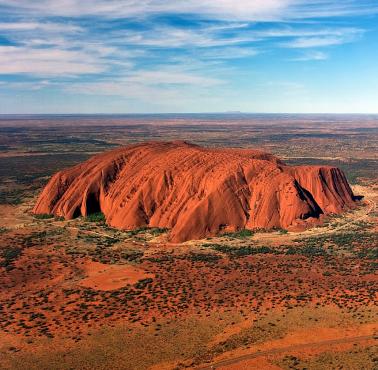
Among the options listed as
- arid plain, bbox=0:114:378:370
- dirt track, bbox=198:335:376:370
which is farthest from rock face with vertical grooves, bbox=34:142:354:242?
A: dirt track, bbox=198:335:376:370

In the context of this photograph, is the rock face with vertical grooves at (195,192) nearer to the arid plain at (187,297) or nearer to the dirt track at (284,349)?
the arid plain at (187,297)

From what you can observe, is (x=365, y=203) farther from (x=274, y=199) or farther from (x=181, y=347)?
(x=181, y=347)

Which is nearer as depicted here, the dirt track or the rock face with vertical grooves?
the dirt track

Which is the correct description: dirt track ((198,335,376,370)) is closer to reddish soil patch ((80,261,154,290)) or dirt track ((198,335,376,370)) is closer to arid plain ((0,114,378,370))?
arid plain ((0,114,378,370))

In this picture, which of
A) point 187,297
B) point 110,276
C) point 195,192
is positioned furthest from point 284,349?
point 195,192

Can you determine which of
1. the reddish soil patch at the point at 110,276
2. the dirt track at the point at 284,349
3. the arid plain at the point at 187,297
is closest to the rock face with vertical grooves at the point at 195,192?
the arid plain at the point at 187,297

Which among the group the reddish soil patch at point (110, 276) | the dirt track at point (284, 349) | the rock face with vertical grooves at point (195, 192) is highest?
the rock face with vertical grooves at point (195, 192)

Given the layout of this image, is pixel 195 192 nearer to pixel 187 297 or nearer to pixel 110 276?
pixel 110 276
